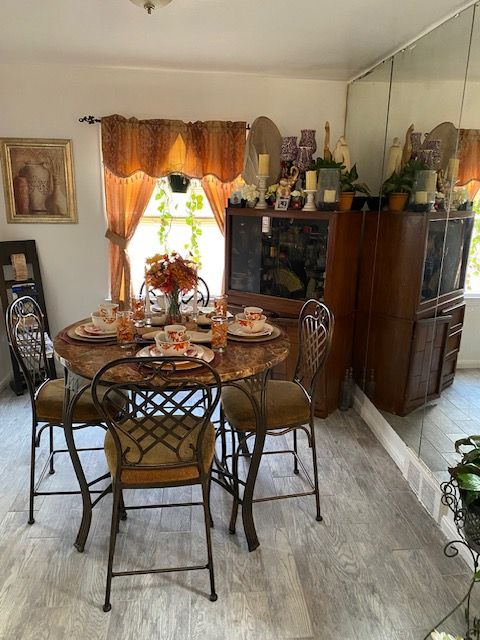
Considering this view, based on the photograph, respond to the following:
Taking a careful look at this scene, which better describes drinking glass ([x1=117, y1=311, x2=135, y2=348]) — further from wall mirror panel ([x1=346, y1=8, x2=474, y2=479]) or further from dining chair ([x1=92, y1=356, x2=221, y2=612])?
wall mirror panel ([x1=346, y1=8, x2=474, y2=479])

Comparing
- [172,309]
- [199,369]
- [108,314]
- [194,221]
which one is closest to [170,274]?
[172,309]

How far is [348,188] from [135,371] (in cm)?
212

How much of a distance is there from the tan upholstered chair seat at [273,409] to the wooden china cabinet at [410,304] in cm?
72

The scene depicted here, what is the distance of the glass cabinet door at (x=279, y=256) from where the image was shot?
324cm

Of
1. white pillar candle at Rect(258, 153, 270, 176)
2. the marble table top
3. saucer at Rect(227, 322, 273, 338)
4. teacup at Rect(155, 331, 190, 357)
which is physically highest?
white pillar candle at Rect(258, 153, 270, 176)

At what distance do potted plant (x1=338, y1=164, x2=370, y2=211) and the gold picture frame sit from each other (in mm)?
2049

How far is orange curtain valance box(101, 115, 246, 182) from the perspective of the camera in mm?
3496

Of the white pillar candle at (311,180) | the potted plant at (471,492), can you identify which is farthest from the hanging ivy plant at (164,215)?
the potted plant at (471,492)

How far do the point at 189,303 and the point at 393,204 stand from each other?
144cm

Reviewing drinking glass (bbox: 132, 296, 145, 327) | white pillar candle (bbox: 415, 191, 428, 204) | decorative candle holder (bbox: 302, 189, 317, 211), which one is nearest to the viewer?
drinking glass (bbox: 132, 296, 145, 327)

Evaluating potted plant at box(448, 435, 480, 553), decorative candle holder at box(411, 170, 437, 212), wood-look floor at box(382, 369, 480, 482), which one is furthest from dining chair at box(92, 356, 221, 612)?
Answer: decorative candle holder at box(411, 170, 437, 212)

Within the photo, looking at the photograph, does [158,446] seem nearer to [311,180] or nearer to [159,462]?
[159,462]

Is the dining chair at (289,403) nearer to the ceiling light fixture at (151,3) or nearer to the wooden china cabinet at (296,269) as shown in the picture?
the wooden china cabinet at (296,269)

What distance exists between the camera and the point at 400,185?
2863 millimetres
